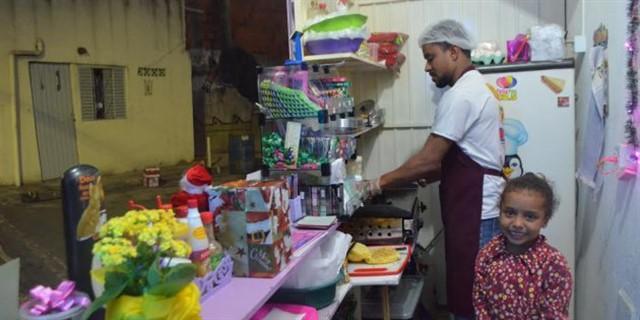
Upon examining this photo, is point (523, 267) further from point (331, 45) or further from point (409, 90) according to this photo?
point (409, 90)

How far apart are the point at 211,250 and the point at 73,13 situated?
279cm

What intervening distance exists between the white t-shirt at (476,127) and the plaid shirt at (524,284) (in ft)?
1.68

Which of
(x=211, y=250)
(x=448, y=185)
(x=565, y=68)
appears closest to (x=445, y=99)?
(x=448, y=185)

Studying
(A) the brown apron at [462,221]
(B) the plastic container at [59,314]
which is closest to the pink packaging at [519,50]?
(A) the brown apron at [462,221]

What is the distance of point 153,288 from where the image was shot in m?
0.89

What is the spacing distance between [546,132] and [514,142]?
18 centimetres

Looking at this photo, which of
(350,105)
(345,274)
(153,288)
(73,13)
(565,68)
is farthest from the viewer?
(73,13)

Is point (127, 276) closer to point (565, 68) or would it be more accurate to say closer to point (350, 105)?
point (350, 105)

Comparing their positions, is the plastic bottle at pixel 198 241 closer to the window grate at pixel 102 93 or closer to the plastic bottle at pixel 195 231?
the plastic bottle at pixel 195 231

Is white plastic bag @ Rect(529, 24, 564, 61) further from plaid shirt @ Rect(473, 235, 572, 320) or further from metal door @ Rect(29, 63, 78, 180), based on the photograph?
metal door @ Rect(29, 63, 78, 180)

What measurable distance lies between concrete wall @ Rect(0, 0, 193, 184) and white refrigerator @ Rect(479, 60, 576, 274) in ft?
6.90

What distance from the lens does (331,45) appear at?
233 centimetres

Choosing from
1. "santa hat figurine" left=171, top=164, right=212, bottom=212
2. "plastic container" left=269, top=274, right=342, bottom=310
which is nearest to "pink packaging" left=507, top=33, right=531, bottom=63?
"plastic container" left=269, top=274, right=342, bottom=310

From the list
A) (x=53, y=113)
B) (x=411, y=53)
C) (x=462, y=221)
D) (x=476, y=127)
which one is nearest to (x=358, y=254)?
(x=462, y=221)
